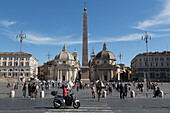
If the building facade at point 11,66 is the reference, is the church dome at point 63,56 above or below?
above

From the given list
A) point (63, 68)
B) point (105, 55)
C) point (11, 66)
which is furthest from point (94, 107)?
point (105, 55)

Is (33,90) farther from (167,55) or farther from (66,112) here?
(167,55)

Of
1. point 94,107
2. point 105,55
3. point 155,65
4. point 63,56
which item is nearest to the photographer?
point 94,107

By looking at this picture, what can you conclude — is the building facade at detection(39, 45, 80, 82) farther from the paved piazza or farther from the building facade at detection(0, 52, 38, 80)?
the paved piazza

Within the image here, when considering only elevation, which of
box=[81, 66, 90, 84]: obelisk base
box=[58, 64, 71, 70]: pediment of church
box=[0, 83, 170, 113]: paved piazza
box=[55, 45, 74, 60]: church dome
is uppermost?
box=[55, 45, 74, 60]: church dome

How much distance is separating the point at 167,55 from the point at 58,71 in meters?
36.3

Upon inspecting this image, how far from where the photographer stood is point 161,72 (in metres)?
56.2

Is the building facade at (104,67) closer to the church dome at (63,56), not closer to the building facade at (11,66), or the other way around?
the church dome at (63,56)

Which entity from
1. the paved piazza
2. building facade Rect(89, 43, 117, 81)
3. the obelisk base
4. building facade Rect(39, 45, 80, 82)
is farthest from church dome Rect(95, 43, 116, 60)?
the paved piazza

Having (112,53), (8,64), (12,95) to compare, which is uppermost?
(112,53)

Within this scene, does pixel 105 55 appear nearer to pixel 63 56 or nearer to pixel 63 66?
pixel 63 56

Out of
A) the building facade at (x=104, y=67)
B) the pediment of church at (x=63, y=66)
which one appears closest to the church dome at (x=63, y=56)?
the pediment of church at (x=63, y=66)

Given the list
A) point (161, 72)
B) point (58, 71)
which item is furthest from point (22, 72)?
point (161, 72)

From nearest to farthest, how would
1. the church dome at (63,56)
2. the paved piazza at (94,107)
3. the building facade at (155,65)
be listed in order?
the paved piazza at (94,107) < the building facade at (155,65) < the church dome at (63,56)
